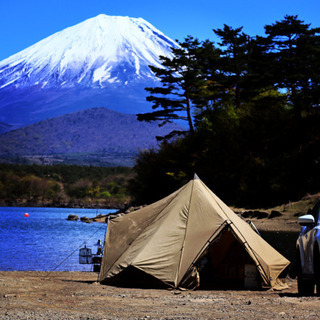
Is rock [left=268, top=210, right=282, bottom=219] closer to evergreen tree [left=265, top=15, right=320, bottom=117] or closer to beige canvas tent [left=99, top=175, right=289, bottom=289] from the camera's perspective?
evergreen tree [left=265, top=15, right=320, bottom=117]

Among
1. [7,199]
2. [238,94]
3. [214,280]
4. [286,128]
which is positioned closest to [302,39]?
[286,128]

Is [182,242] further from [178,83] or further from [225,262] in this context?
[178,83]

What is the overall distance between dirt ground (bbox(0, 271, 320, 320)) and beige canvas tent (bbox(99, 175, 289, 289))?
1.75ft

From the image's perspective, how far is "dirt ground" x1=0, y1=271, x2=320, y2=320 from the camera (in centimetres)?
875

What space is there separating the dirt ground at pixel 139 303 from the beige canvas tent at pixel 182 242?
0.53m

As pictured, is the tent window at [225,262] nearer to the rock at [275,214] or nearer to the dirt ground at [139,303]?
the dirt ground at [139,303]

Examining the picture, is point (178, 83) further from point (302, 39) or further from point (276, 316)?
point (276, 316)

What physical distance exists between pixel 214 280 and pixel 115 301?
5.10 metres

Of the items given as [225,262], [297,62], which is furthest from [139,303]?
[297,62]

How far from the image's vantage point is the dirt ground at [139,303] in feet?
28.7

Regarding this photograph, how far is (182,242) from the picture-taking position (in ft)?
44.7

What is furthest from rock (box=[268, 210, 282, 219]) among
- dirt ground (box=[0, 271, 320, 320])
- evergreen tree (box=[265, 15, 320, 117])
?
dirt ground (box=[0, 271, 320, 320])

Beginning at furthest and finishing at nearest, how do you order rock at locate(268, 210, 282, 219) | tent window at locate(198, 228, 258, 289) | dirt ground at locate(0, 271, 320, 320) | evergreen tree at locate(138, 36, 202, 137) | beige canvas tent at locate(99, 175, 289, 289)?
evergreen tree at locate(138, 36, 202, 137) < rock at locate(268, 210, 282, 219) < tent window at locate(198, 228, 258, 289) < beige canvas tent at locate(99, 175, 289, 289) < dirt ground at locate(0, 271, 320, 320)

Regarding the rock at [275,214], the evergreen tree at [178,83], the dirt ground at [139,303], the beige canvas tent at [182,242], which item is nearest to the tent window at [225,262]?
the beige canvas tent at [182,242]
